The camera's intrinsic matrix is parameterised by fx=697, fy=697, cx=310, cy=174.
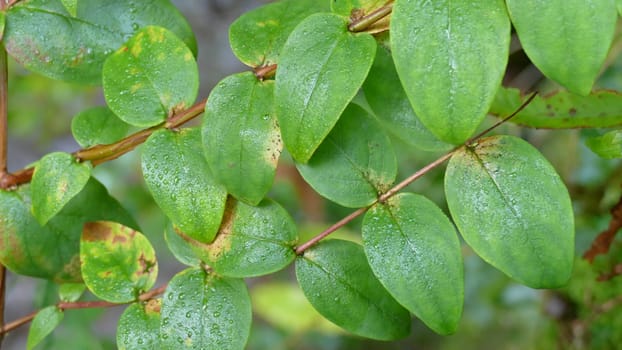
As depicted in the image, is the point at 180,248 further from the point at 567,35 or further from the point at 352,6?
the point at 567,35

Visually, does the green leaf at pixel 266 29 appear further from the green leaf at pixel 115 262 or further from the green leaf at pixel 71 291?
the green leaf at pixel 71 291

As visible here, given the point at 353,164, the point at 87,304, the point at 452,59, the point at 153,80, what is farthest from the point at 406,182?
the point at 87,304

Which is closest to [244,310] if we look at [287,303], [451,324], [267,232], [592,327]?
[267,232]

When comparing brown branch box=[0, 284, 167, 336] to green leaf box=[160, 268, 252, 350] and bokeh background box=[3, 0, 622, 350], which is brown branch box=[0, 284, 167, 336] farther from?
bokeh background box=[3, 0, 622, 350]

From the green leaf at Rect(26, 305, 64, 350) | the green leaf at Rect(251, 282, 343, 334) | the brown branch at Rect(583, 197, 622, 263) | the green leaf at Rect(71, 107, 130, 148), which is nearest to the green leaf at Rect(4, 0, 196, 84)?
the green leaf at Rect(71, 107, 130, 148)

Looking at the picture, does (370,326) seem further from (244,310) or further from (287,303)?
(287,303)

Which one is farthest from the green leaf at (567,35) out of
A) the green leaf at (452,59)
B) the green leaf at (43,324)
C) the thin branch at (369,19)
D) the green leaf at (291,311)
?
the green leaf at (291,311)
